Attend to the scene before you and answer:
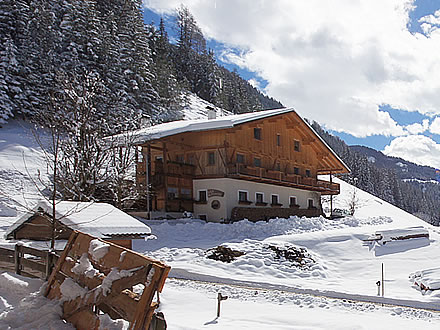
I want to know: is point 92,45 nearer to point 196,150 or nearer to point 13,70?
point 13,70

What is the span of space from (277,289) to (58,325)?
884 centimetres

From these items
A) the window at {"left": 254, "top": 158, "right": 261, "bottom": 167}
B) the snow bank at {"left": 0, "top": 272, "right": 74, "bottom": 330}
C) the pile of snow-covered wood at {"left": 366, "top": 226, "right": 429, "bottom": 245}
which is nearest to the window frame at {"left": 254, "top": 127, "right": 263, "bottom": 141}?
the window at {"left": 254, "top": 158, "right": 261, "bottom": 167}

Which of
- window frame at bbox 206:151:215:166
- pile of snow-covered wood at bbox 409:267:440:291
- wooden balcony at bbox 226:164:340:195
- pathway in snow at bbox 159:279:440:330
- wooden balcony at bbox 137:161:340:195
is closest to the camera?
pathway in snow at bbox 159:279:440:330

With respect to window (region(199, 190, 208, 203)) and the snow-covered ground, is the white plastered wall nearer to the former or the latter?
window (region(199, 190, 208, 203))

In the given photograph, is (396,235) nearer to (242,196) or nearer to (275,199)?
(242,196)

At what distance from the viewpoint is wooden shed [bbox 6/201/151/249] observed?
8.79m

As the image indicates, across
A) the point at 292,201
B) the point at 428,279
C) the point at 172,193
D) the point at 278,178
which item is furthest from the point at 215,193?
the point at 428,279

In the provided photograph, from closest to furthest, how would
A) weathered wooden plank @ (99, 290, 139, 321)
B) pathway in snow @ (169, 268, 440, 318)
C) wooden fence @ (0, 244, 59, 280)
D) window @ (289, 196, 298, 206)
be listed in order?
weathered wooden plank @ (99, 290, 139, 321) < wooden fence @ (0, 244, 59, 280) < pathway in snow @ (169, 268, 440, 318) < window @ (289, 196, 298, 206)

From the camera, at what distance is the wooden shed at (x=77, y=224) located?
8.79m

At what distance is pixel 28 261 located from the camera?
6301mm

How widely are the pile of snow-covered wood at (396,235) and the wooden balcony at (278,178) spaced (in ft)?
29.4

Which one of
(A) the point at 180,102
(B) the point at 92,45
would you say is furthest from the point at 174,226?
(A) the point at 180,102

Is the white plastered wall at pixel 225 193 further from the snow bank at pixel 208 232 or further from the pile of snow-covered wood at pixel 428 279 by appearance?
the pile of snow-covered wood at pixel 428 279

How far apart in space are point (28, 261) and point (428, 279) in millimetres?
11541
